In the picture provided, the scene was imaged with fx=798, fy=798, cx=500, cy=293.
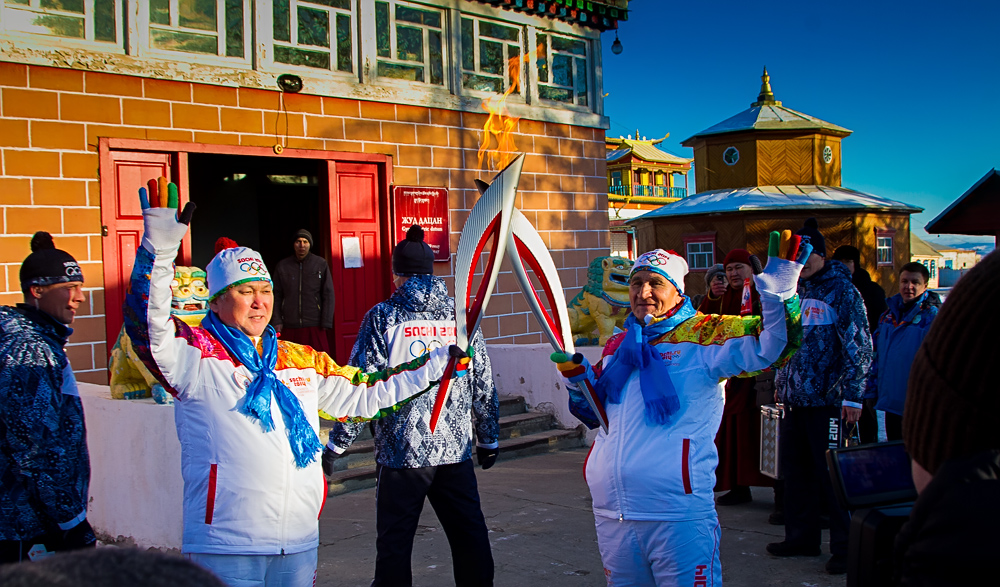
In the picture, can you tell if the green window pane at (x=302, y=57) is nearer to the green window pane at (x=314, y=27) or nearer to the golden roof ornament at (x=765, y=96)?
the green window pane at (x=314, y=27)

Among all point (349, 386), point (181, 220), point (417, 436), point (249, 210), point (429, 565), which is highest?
point (249, 210)

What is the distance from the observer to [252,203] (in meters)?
12.6

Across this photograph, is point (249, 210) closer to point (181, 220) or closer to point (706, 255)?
point (181, 220)

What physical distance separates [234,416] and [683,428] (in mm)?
1529

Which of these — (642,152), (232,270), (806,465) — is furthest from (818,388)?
(642,152)

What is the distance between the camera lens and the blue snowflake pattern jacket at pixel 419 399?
12.7ft

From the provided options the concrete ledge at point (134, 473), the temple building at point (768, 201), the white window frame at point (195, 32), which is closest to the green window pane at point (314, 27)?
the white window frame at point (195, 32)

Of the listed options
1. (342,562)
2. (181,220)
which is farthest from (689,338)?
(342,562)

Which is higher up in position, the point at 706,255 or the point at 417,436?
the point at 706,255

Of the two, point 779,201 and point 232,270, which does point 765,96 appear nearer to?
point 779,201

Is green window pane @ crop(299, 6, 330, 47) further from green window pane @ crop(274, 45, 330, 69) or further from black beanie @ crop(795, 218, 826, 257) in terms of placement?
black beanie @ crop(795, 218, 826, 257)

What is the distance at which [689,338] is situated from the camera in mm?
2951

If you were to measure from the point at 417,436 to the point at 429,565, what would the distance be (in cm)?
135

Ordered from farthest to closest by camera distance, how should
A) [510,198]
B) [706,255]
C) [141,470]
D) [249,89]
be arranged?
[706,255], [249,89], [141,470], [510,198]
